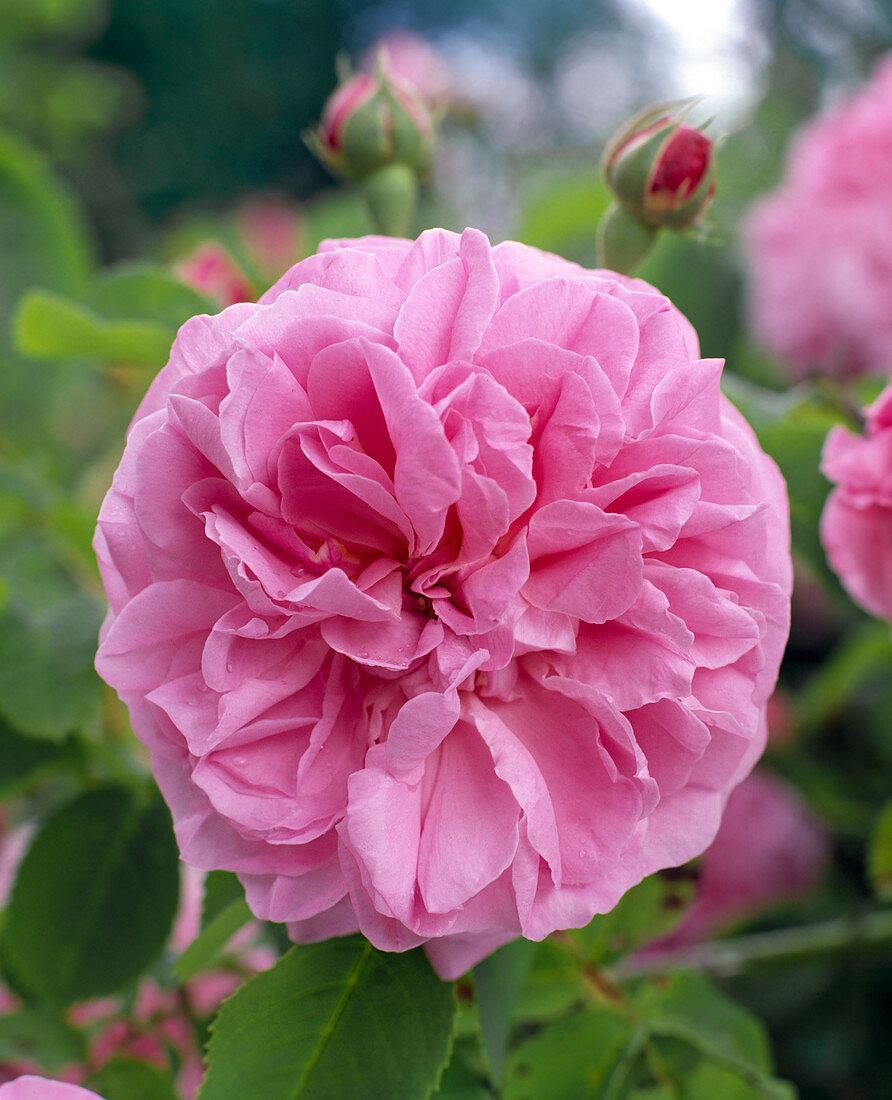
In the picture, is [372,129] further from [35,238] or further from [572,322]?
[35,238]

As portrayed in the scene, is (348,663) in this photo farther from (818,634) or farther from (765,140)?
(765,140)

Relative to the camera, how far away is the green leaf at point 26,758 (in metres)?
0.47

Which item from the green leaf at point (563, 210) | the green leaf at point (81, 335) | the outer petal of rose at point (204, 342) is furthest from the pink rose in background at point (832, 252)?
the outer petal of rose at point (204, 342)

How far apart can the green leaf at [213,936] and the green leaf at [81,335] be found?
278 mm

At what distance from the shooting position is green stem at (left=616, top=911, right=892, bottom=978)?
0.58 meters

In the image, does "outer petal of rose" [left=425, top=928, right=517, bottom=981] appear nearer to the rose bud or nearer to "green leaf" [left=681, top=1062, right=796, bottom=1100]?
"green leaf" [left=681, top=1062, right=796, bottom=1100]

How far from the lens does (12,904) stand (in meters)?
0.46

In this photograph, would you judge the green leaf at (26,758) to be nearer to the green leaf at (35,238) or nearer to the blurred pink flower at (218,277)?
the blurred pink flower at (218,277)

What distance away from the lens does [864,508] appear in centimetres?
44

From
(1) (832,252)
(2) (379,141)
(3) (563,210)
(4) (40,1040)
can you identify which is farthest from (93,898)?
(1) (832,252)

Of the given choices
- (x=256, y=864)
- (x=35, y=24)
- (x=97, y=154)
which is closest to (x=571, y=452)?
(x=256, y=864)

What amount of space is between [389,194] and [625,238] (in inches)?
5.5

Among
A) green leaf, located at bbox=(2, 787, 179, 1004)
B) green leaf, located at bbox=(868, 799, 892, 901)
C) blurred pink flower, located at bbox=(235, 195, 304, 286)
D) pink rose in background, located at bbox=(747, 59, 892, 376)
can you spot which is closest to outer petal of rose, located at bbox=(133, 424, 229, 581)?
green leaf, located at bbox=(2, 787, 179, 1004)

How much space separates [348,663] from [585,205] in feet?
1.76
